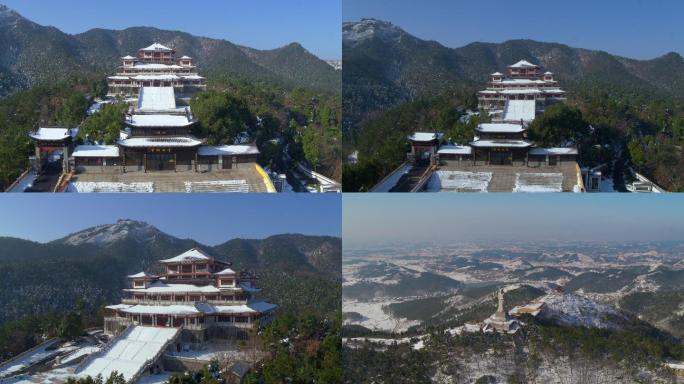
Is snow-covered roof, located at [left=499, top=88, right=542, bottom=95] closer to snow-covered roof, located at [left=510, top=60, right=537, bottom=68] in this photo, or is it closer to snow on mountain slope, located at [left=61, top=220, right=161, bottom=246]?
snow-covered roof, located at [left=510, top=60, right=537, bottom=68]

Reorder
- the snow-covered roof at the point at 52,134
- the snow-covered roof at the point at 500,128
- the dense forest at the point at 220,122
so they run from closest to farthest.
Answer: the snow-covered roof at the point at 52,134, the snow-covered roof at the point at 500,128, the dense forest at the point at 220,122

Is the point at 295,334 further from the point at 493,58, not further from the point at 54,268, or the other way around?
the point at 493,58

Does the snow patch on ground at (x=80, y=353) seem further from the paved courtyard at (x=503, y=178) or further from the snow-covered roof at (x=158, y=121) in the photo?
the paved courtyard at (x=503, y=178)

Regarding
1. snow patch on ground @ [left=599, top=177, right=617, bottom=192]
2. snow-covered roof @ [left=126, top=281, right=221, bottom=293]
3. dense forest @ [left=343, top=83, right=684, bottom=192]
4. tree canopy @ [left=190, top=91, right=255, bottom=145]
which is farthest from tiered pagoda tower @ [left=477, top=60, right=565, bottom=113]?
snow-covered roof @ [left=126, top=281, right=221, bottom=293]

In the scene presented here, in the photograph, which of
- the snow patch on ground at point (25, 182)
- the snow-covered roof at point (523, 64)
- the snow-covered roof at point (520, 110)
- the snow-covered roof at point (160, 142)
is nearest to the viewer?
the snow patch on ground at point (25, 182)

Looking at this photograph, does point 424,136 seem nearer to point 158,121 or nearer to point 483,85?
point 483,85

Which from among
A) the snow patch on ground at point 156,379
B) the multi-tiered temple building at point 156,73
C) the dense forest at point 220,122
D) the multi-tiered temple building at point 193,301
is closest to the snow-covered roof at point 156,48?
the multi-tiered temple building at point 156,73

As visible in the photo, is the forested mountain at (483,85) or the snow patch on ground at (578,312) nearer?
the snow patch on ground at (578,312)
